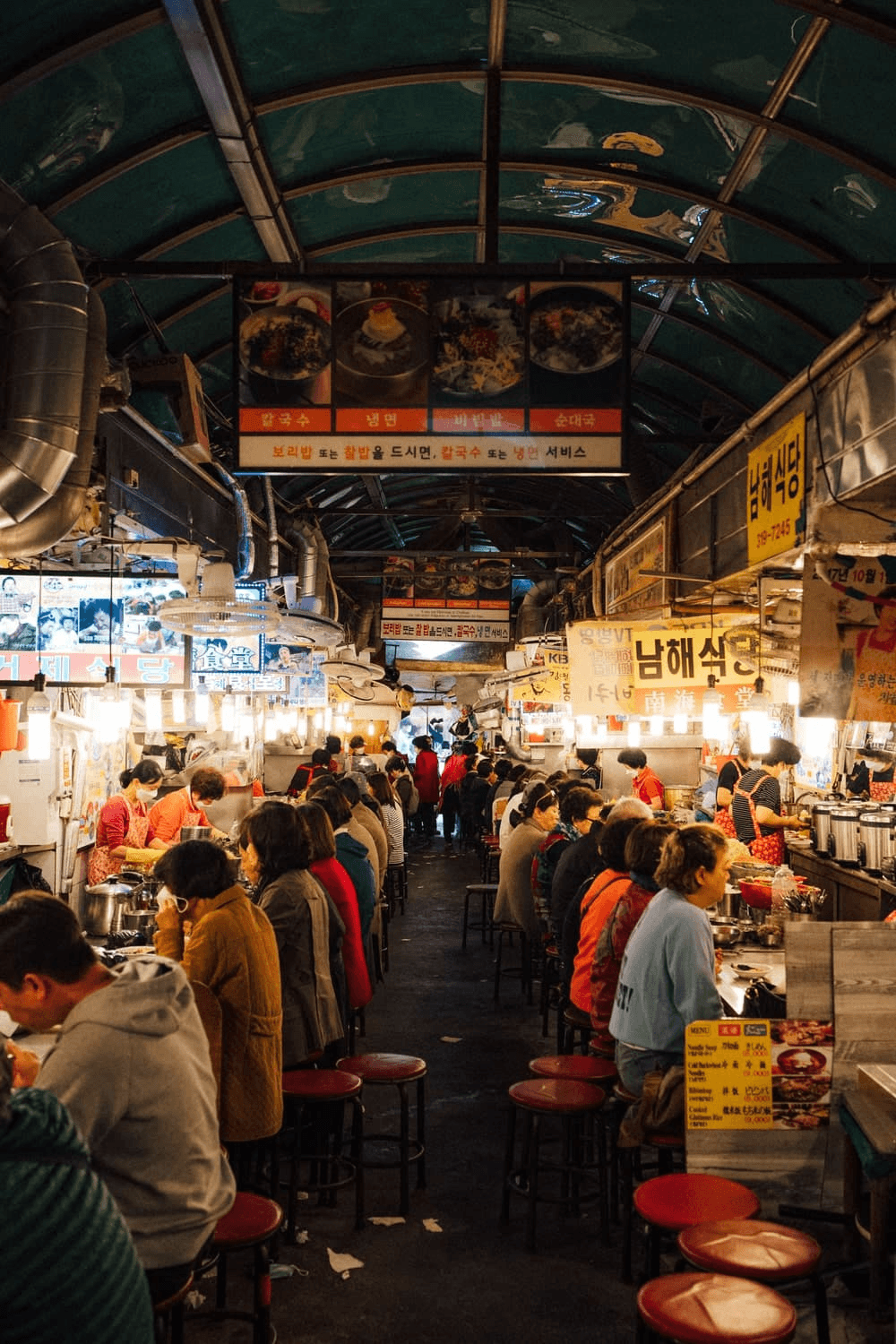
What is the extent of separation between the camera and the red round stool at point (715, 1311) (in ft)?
10.8

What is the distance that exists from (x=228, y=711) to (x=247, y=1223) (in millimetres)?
12926

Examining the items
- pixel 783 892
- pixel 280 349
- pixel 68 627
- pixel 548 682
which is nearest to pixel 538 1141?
pixel 783 892

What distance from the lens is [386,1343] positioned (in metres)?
4.98

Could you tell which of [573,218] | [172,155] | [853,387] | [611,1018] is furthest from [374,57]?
[611,1018]

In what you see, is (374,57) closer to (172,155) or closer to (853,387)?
(172,155)

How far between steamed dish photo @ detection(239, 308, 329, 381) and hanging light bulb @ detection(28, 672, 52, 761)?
4983 millimetres

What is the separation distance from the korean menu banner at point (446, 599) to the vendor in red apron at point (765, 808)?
10.6 metres

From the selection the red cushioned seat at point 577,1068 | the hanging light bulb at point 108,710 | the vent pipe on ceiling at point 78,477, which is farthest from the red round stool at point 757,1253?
the hanging light bulb at point 108,710

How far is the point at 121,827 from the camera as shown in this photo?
37.2 feet

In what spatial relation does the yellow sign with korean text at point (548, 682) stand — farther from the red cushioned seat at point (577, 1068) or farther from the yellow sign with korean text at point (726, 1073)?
the yellow sign with korean text at point (726, 1073)

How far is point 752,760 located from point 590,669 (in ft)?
24.8

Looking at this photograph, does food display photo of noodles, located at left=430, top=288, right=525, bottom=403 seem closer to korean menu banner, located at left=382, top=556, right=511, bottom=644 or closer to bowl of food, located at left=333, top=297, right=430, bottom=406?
bowl of food, located at left=333, top=297, right=430, bottom=406

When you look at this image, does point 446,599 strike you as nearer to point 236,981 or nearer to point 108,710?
point 108,710

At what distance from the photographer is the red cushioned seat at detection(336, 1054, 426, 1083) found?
6.30 meters
